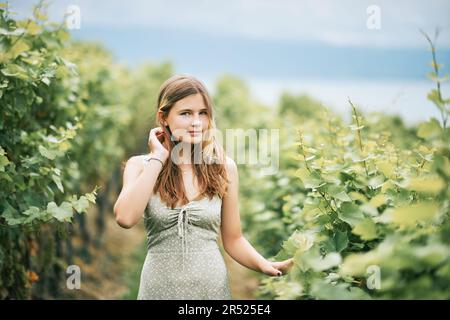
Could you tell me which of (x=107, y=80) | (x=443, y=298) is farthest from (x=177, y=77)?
(x=107, y=80)

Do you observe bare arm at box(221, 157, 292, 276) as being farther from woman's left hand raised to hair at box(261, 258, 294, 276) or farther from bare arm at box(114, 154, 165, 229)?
bare arm at box(114, 154, 165, 229)

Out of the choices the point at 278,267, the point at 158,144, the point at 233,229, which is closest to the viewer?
the point at 278,267

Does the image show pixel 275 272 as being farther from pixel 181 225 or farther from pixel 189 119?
pixel 189 119

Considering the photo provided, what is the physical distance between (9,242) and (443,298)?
314cm

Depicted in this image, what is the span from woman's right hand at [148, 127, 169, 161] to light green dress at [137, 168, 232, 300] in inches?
10.1

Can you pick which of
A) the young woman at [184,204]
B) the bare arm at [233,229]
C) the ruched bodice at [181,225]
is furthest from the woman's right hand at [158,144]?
the bare arm at [233,229]

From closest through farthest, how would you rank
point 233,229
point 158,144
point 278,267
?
point 278,267, point 158,144, point 233,229

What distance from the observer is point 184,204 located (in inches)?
105

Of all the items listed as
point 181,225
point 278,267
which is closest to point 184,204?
point 181,225

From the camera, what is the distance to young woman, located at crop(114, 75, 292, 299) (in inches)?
100

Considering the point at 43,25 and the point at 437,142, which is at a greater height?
the point at 43,25

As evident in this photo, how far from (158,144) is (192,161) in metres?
0.30

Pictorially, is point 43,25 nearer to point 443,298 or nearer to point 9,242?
point 9,242
